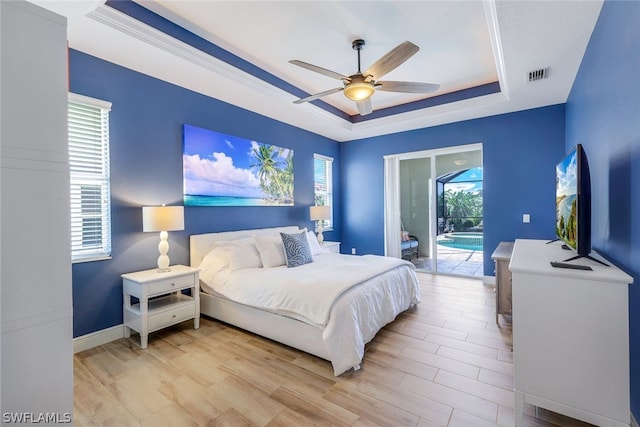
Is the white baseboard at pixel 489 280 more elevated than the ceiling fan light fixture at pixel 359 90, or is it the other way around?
the ceiling fan light fixture at pixel 359 90

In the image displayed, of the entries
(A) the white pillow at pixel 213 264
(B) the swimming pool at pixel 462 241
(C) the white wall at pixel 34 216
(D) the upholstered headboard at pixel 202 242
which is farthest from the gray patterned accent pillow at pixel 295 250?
(B) the swimming pool at pixel 462 241

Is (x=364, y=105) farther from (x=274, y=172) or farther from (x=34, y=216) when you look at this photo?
(x=34, y=216)

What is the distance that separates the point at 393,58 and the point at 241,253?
2527 millimetres

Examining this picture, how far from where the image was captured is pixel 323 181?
584 cm

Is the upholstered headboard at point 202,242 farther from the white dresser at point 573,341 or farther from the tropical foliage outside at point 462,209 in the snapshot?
the tropical foliage outside at point 462,209

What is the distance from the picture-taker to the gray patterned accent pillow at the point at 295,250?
3.32 meters

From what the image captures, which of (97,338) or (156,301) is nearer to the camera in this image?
(97,338)

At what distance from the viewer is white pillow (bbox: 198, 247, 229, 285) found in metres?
3.17

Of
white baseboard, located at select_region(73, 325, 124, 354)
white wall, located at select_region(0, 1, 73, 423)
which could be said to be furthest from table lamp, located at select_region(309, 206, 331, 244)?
white wall, located at select_region(0, 1, 73, 423)

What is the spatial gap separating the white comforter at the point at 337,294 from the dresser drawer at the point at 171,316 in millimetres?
315

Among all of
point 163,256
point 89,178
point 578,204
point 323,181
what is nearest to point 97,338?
point 163,256

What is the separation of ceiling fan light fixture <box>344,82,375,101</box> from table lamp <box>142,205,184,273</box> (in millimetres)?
2096


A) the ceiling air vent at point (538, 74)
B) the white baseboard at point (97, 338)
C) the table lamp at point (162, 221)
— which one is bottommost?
the white baseboard at point (97, 338)

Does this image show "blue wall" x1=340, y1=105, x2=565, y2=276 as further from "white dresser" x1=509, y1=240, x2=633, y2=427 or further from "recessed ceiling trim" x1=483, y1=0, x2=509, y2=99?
"white dresser" x1=509, y1=240, x2=633, y2=427
